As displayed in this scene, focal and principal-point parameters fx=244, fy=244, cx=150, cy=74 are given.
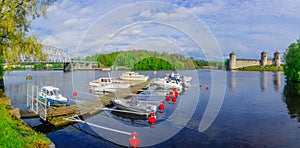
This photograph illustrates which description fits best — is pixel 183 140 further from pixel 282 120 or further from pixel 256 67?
pixel 256 67

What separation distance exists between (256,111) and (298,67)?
35.1 meters

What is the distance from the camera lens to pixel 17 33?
17672 millimetres

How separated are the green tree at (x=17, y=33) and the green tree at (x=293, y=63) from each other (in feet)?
163

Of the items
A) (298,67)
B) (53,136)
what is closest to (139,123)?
(53,136)

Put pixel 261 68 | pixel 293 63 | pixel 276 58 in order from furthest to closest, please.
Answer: pixel 276 58
pixel 261 68
pixel 293 63

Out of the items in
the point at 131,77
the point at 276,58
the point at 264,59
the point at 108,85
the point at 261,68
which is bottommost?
the point at 108,85

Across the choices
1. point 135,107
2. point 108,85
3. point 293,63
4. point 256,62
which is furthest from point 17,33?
point 256,62

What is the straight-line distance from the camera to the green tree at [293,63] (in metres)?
50.7

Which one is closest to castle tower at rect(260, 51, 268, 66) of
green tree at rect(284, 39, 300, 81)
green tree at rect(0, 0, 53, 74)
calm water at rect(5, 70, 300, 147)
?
green tree at rect(284, 39, 300, 81)

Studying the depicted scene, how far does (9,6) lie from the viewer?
16516 mm

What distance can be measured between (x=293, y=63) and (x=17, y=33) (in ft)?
174

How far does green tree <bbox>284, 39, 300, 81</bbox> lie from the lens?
5069cm

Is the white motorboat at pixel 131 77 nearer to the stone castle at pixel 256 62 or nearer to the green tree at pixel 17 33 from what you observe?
the green tree at pixel 17 33

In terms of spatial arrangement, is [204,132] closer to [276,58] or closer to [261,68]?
[261,68]
